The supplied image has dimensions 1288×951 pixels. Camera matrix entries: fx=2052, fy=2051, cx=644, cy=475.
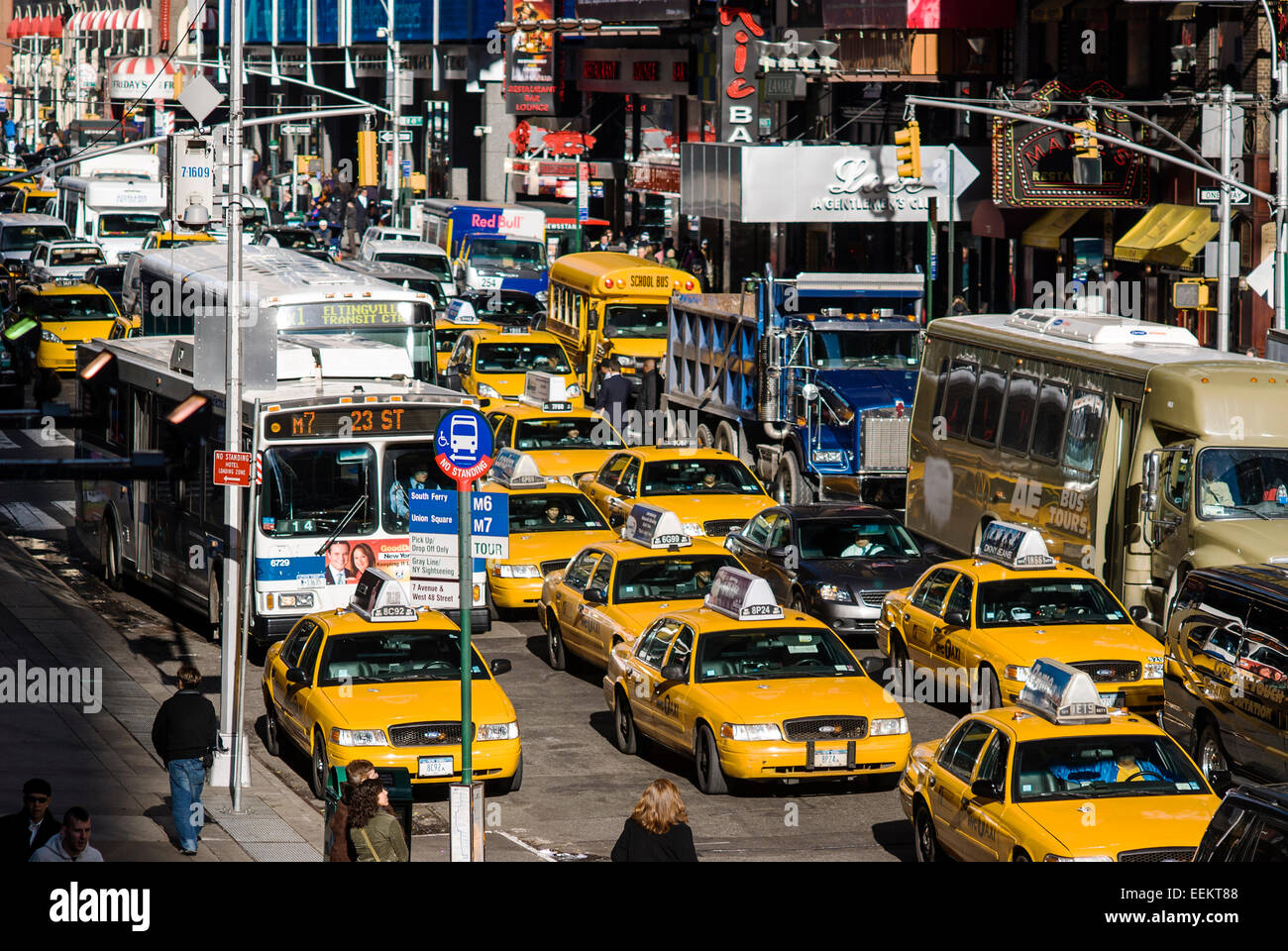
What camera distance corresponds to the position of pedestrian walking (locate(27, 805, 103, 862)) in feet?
35.4

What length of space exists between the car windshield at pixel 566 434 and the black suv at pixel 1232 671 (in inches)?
531

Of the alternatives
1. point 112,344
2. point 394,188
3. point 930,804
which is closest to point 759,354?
point 112,344

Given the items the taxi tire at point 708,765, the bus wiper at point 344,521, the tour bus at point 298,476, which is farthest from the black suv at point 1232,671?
the bus wiper at point 344,521

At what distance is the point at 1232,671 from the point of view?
624 inches

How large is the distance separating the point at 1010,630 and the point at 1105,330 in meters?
5.61

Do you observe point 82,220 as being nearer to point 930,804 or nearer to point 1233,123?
point 1233,123

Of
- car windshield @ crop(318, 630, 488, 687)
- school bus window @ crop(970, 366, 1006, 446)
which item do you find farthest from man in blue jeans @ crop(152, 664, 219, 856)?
school bus window @ crop(970, 366, 1006, 446)

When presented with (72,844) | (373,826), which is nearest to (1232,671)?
(373,826)

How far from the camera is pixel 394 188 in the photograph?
71938mm

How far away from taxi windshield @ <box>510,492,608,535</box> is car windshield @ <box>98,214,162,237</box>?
125 feet

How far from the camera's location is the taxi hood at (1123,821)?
12.2 m

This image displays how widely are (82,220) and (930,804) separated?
50.1 metres

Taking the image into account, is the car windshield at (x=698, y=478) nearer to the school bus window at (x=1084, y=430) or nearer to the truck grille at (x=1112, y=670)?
the school bus window at (x=1084, y=430)
